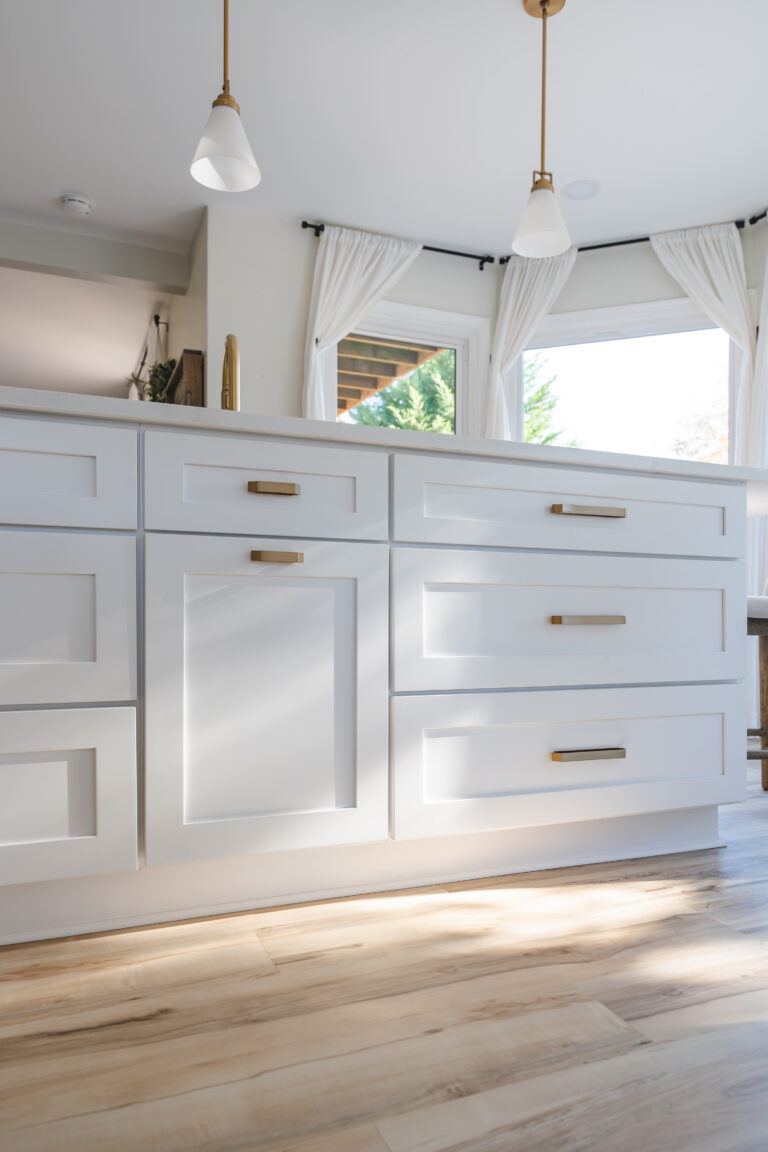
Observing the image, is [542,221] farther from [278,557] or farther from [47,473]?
[47,473]

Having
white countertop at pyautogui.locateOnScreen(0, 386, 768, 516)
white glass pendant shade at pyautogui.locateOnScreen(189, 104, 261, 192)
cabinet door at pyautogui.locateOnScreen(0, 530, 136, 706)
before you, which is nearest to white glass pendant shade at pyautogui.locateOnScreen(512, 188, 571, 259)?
white glass pendant shade at pyautogui.locateOnScreen(189, 104, 261, 192)

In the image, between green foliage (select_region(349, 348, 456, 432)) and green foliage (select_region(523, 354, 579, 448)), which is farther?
green foliage (select_region(523, 354, 579, 448))

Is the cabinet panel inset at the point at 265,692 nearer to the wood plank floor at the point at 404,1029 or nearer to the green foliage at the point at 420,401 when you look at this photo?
the wood plank floor at the point at 404,1029

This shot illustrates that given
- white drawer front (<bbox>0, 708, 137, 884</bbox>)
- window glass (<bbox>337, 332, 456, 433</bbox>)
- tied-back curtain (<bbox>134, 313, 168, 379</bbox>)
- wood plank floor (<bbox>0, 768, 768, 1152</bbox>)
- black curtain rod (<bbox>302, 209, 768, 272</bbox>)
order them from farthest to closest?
tied-back curtain (<bbox>134, 313, 168, 379</bbox>) → window glass (<bbox>337, 332, 456, 433</bbox>) → black curtain rod (<bbox>302, 209, 768, 272</bbox>) → white drawer front (<bbox>0, 708, 137, 884</bbox>) → wood plank floor (<bbox>0, 768, 768, 1152</bbox>)

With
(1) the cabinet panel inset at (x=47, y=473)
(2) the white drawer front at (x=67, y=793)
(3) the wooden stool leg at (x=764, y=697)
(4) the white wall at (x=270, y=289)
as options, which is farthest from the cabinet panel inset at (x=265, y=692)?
(4) the white wall at (x=270, y=289)

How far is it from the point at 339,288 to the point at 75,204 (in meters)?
1.28

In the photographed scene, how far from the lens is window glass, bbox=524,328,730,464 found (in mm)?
3730

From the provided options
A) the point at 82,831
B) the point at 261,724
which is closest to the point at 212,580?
the point at 261,724

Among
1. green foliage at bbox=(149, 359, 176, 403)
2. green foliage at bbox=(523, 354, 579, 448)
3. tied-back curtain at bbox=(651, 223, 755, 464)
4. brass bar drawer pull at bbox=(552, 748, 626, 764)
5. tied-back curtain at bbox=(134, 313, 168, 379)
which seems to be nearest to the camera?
brass bar drawer pull at bbox=(552, 748, 626, 764)

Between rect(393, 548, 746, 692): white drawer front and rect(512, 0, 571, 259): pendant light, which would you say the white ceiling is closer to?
rect(512, 0, 571, 259): pendant light

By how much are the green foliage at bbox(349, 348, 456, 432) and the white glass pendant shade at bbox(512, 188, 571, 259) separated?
5.38ft

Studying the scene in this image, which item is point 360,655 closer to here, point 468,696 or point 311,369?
point 468,696

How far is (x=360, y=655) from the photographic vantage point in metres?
1.42

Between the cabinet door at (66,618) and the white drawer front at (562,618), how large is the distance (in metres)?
0.50
